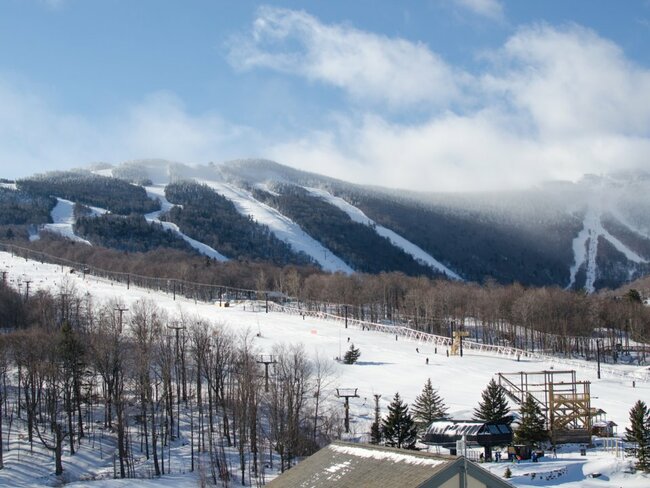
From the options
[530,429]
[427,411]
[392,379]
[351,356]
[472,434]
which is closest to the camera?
[472,434]

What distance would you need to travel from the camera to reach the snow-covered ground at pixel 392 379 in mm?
35969

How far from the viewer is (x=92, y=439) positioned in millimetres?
50875

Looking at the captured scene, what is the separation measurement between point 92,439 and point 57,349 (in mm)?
7168

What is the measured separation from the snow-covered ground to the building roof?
15146 millimetres

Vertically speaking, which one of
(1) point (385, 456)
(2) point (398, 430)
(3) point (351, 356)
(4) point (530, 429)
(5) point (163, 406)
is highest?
(1) point (385, 456)

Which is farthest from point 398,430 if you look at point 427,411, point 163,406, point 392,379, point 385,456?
point 385,456

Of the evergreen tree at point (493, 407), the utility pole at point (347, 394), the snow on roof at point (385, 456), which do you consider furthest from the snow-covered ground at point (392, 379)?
the snow on roof at point (385, 456)

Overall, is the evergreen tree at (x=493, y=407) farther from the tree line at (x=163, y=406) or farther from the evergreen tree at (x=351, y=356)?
the evergreen tree at (x=351, y=356)

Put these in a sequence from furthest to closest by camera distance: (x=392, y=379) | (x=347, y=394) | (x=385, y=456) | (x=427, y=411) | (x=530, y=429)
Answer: (x=392, y=379), (x=347, y=394), (x=427, y=411), (x=530, y=429), (x=385, y=456)

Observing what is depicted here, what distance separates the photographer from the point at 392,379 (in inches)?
2414

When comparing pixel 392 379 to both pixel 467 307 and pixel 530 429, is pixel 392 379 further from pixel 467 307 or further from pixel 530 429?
pixel 467 307

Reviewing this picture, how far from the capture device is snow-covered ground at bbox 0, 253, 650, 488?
118 ft

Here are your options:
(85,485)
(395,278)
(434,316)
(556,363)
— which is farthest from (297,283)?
(85,485)

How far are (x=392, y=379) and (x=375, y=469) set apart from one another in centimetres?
4205
